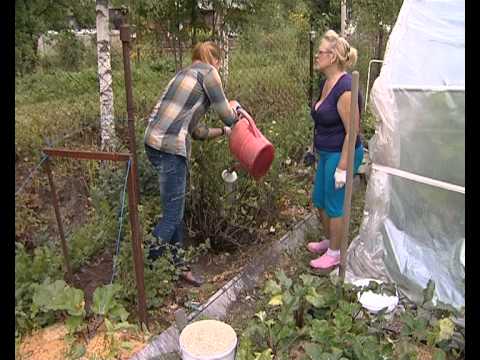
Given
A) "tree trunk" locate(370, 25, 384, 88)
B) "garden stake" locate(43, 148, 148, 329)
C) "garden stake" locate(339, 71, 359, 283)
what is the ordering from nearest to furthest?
"garden stake" locate(43, 148, 148, 329) → "garden stake" locate(339, 71, 359, 283) → "tree trunk" locate(370, 25, 384, 88)

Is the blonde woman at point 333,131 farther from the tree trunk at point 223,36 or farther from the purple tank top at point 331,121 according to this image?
the tree trunk at point 223,36

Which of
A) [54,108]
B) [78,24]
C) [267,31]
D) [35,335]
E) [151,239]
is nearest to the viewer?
[35,335]

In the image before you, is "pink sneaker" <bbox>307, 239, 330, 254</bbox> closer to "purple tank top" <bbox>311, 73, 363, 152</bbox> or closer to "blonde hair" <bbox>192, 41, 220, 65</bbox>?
"purple tank top" <bbox>311, 73, 363, 152</bbox>

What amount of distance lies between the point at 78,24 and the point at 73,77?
2.17 ft

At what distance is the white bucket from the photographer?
218cm

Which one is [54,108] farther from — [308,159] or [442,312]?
[442,312]

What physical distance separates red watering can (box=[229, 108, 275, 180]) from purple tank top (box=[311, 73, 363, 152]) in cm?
37

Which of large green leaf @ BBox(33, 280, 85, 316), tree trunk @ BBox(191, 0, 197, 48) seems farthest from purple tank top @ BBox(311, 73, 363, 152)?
tree trunk @ BBox(191, 0, 197, 48)

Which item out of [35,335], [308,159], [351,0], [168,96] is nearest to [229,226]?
[308,159]

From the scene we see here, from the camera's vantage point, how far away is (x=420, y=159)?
9.20 ft

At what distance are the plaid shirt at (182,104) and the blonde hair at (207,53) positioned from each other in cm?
8

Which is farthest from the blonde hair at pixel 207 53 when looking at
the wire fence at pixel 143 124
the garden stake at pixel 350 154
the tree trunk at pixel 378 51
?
the tree trunk at pixel 378 51

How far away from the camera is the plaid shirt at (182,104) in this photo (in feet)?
9.57

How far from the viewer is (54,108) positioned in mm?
4742
